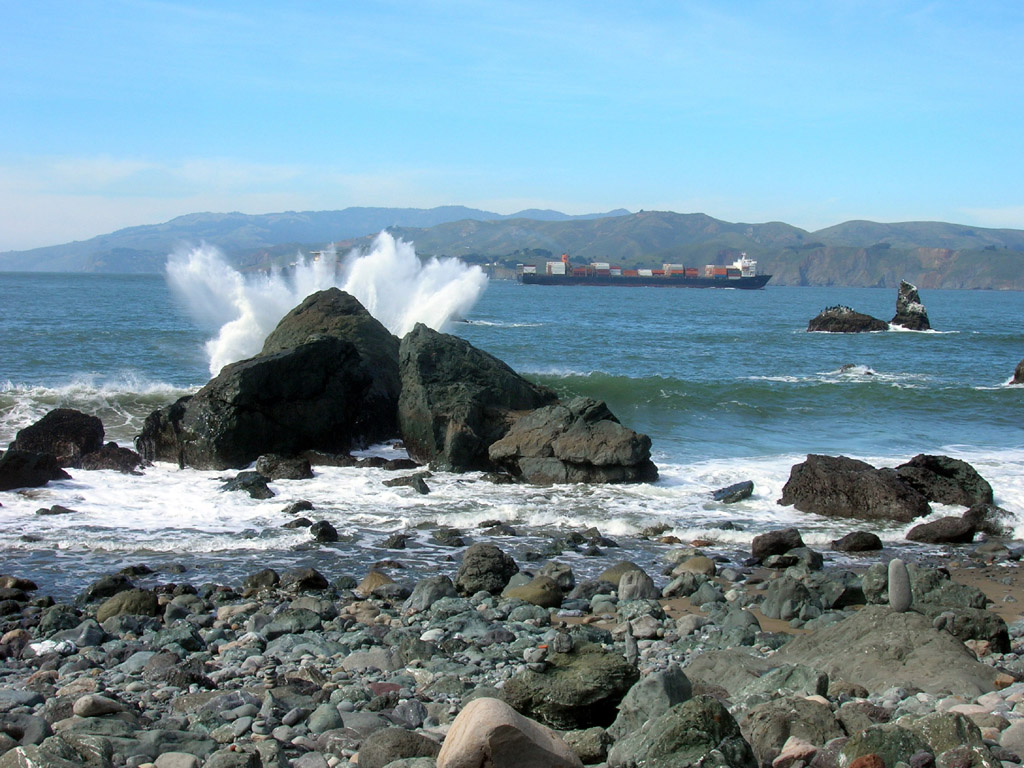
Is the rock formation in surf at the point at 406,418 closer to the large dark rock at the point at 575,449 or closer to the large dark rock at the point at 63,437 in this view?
the large dark rock at the point at 575,449

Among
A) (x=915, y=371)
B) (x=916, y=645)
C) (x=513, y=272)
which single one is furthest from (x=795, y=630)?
(x=513, y=272)

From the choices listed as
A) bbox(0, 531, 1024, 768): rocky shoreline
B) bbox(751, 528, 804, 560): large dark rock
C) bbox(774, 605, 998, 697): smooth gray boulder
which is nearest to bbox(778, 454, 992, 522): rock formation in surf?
bbox(751, 528, 804, 560): large dark rock

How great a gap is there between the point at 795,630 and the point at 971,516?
4778mm

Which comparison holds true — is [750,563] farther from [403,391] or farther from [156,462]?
[156,462]

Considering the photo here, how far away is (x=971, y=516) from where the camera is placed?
11.3 metres

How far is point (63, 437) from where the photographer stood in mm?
14570

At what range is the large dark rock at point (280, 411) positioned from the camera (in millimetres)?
14680

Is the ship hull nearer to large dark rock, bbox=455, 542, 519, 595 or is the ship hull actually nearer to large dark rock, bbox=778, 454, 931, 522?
large dark rock, bbox=778, 454, 931, 522

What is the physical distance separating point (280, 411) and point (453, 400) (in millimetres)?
2786

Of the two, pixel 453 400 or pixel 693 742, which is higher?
pixel 453 400

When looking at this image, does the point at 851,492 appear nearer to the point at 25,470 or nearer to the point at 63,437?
the point at 25,470

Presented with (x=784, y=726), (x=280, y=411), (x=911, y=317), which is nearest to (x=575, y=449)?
(x=280, y=411)

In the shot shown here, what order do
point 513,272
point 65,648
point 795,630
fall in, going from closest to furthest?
point 65,648 → point 795,630 → point 513,272

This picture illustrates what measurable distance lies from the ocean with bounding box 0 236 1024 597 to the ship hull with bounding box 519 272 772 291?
301 feet
